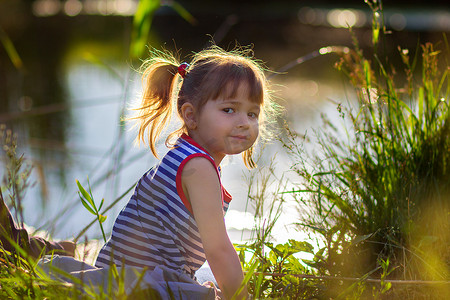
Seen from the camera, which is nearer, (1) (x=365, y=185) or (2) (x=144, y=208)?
(2) (x=144, y=208)

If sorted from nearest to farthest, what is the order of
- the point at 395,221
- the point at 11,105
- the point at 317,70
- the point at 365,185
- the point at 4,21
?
the point at 395,221
the point at 365,185
the point at 11,105
the point at 317,70
the point at 4,21

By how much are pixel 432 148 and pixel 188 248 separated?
773 millimetres

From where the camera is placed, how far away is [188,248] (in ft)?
4.90

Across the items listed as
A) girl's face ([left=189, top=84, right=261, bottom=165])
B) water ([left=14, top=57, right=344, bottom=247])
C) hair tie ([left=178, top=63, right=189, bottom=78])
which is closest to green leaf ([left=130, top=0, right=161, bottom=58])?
water ([left=14, top=57, right=344, bottom=247])

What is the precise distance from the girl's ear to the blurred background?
16 centimetres

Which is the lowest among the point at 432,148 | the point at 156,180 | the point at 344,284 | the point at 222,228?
the point at 344,284

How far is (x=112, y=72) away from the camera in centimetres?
154

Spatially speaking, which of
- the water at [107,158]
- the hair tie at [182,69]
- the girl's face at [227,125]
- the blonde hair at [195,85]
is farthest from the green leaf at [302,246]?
the hair tie at [182,69]

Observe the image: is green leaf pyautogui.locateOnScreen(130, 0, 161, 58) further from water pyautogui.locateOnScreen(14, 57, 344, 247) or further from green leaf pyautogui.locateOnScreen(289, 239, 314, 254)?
A: green leaf pyautogui.locateOnScreen(289, 239, 314, 254)

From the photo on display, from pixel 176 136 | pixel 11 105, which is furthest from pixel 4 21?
pixel 176 136

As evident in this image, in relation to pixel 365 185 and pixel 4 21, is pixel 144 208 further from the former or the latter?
pixel 4 21

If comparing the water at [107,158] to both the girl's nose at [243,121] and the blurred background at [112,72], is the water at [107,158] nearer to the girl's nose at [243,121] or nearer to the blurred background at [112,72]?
the blurred background at [112,72]

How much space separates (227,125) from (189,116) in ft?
0.39

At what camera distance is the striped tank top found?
144 cm
